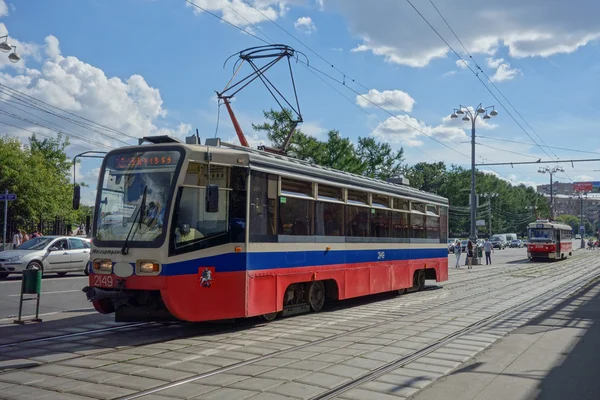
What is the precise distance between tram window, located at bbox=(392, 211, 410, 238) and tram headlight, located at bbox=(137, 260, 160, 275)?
8.23 metres

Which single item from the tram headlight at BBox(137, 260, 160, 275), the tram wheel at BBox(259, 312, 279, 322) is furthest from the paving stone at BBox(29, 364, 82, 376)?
the tram wheel at BBox(259, 312, 279, 322)

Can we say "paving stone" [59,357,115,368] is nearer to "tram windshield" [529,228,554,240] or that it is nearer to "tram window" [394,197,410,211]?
"tram window" [394,197,410,211]

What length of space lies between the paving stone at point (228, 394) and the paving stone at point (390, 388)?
134 cm

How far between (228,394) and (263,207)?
4.71 meters

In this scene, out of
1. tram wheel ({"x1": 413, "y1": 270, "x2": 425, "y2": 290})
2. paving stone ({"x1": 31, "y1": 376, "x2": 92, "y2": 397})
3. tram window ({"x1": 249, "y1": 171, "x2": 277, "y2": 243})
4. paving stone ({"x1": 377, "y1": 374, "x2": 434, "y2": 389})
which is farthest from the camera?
tram wheel ({"x1": 413, "y1": 270, "x2": 425, "y2": 290})

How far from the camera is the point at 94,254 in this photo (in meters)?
9.79

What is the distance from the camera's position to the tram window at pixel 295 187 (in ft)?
36.6

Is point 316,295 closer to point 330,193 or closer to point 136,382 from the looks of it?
point 330,193

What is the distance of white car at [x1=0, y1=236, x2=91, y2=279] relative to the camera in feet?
65.8

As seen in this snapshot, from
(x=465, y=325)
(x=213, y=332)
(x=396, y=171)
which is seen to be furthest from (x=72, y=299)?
(x=396, y=171)

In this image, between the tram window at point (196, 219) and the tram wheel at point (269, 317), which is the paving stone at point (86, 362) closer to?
the tram window at point (196, 219)

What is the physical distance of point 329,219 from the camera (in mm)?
12719

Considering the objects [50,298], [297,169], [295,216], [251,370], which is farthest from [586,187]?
[251,370]

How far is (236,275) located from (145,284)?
4.88 ft
